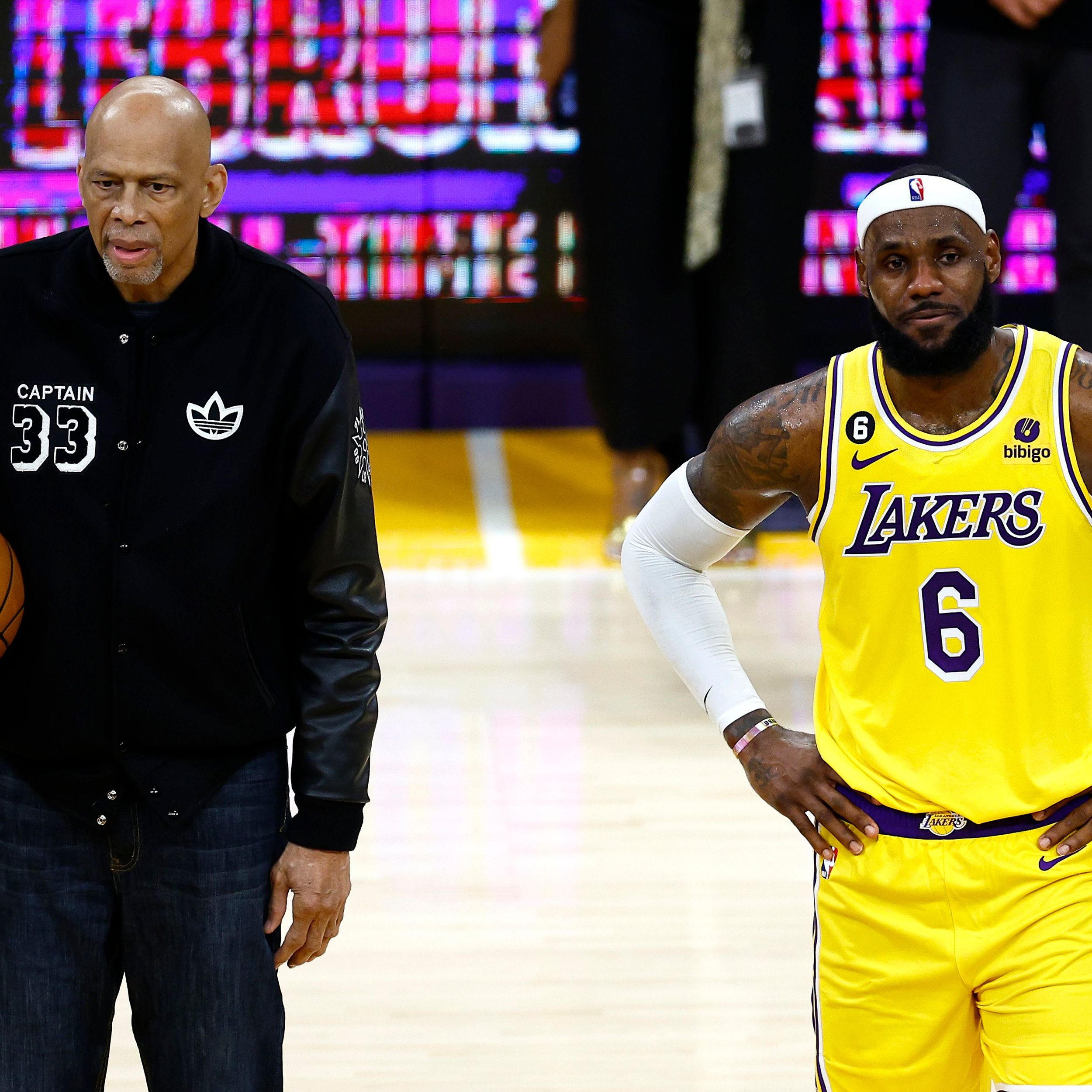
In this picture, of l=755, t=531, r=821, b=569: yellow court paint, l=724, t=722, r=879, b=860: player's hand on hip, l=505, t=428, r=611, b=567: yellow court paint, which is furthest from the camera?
l=505, t=428, r=611, b=567: yellow court paint

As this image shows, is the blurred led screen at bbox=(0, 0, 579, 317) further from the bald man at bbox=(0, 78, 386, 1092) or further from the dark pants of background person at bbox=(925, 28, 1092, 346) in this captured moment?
the bald man at bbox=(0, 78, 386, 1092)

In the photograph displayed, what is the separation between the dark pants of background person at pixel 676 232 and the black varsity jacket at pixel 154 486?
16.0 ft

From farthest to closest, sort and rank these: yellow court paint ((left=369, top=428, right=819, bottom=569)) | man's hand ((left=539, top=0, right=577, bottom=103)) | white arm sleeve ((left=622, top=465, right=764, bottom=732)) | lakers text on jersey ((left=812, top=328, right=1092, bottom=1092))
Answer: yellow court paint ((left=369, top=428, right=819, bottom=569)) → man's hand ((left=539, top=0, right=577, bottom=103)) → white arm sleeve ((left=622, top=465, right=764, bottom=732)) → lakers text on jersey ((left=812, top=328, right=1092, bottom=1092))

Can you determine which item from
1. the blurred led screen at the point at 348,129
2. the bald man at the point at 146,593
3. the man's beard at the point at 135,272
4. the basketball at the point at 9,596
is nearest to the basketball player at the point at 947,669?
the bald man at the point at 146,593

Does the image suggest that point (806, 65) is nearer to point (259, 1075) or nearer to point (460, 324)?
point (460, 324)

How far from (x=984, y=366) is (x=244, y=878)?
116 centimetres

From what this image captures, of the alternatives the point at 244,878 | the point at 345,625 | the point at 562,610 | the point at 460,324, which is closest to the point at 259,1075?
the point at 244,878

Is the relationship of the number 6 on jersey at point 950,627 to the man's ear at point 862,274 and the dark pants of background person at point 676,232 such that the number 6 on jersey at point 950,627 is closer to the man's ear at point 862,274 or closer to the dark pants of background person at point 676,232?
the man's ear at point 862,274

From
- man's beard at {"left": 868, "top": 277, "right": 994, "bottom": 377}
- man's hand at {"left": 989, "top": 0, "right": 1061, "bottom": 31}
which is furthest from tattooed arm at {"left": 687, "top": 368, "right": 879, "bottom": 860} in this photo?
man's hand at {"left": 989, "top": 0, "right": 1061, "bottom": 31}

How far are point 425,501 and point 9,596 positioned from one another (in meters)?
6.05

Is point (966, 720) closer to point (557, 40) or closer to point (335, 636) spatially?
point (335, 636)

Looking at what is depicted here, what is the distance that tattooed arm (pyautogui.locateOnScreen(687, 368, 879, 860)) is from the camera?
2.59 metres

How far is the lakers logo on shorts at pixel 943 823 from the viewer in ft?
8.15

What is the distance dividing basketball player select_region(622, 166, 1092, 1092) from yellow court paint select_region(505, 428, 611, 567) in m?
4.99
